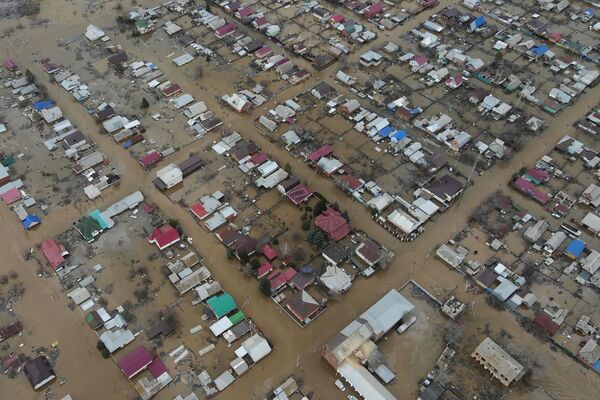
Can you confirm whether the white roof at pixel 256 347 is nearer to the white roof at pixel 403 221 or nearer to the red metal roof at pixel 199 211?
the red metal roof at pixel 199 211

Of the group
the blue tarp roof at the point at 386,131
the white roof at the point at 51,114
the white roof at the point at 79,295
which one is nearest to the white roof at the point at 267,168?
the blue tarp roof at the point at 386,131

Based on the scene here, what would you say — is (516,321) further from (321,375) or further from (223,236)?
(223,236)

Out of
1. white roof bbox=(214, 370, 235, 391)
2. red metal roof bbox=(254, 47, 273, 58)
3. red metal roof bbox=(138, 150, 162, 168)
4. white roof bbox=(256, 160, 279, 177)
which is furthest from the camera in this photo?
red metal roof bbox=(254, 47, 273, 58)

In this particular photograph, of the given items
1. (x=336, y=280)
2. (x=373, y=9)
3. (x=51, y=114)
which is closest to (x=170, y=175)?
(x=51, y=114)

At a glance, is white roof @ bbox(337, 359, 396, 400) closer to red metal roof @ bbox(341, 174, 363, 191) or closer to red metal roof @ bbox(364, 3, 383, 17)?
red metal roof @ bbox(341, 174, 363, 191)

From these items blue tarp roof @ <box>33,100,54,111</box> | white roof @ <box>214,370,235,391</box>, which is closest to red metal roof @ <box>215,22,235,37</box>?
blue tarp roof @ <box>33,100,54,111</box>

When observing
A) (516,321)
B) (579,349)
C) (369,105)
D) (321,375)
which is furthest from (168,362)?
(369,105)

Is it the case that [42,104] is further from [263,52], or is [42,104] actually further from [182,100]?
[263,52]
